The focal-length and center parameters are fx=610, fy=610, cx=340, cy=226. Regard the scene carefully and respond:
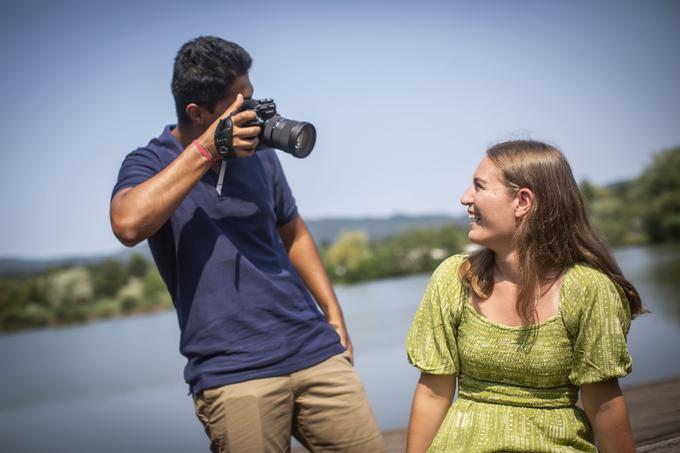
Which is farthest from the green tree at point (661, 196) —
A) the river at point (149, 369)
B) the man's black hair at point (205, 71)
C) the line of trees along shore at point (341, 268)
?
the man's black hair at point (205, 71)

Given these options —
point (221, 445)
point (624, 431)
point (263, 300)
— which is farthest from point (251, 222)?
point (624, 431)

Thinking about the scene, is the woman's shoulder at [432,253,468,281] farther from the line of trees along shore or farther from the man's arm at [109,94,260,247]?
the line of trees along shore

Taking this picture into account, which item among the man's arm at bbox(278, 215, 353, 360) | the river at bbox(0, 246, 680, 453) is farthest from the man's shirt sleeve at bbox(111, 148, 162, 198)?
the river at bbox(0, 246, 680, 453)

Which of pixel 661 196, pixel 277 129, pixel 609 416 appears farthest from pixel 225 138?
pixel 661 196

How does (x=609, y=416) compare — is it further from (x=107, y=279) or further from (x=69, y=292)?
(x=69, y=292)

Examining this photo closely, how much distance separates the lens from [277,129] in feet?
6.26

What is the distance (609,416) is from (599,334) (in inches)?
7.7

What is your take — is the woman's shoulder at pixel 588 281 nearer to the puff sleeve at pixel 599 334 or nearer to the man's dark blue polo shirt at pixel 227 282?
the puff sleeve at pixel 599 334

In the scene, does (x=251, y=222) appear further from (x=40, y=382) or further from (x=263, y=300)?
(x=40, y=382)

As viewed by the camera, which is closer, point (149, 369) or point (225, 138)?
point (225, 138)

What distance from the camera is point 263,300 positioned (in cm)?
193

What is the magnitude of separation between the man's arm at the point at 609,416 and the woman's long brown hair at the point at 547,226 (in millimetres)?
218

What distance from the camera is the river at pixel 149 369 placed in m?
4.51

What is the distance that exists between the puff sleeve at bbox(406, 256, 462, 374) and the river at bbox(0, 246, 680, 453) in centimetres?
245
